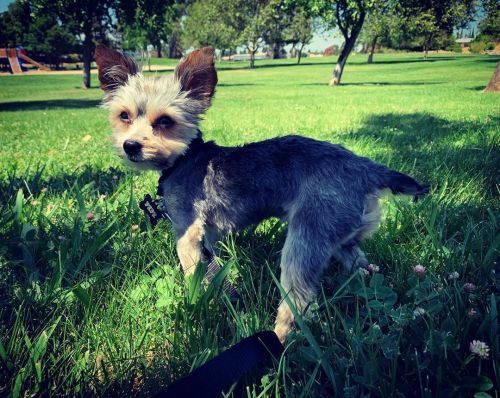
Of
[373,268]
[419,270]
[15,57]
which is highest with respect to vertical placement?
[419,270]

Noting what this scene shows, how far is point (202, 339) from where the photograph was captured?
1787 millimetres

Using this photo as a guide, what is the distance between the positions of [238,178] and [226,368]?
143 centimetres

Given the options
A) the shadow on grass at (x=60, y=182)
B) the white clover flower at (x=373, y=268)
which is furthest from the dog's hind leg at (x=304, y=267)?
the shadow on grass at (x=60, y=182)

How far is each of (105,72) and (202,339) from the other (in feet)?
8.13

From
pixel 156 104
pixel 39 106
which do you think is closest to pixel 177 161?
pixel 156 104

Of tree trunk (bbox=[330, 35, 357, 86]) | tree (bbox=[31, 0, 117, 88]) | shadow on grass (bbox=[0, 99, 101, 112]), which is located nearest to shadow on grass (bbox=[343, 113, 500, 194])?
shadow on grass (bbox=[0, 99, 101, 112])

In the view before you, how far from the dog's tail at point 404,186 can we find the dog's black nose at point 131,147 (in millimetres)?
1856

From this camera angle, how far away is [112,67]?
10.1 feet

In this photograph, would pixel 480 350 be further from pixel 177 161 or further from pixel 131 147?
pixel 131 147

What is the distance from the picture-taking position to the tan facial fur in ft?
9.23

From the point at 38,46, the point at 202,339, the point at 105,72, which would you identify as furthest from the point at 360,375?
the point at 38,46

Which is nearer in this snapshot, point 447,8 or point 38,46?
point 447,8

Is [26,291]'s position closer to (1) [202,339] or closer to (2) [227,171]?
(1) [202,339]

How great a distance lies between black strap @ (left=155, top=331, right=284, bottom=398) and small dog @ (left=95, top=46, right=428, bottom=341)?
381 mm
